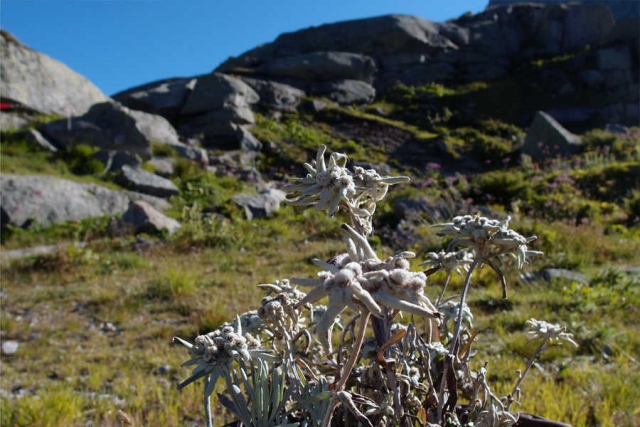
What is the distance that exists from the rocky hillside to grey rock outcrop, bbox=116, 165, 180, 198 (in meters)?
0.03

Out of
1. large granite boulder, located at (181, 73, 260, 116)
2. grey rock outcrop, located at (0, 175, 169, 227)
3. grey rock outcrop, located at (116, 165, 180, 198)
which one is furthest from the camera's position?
large granite boulder, located at (181, 73, 260, 116)

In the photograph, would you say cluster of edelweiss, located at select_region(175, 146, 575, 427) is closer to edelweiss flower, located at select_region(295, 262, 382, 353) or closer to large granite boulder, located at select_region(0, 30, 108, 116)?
edelweiss flower, located at select_region(295, 262, 382, 353)

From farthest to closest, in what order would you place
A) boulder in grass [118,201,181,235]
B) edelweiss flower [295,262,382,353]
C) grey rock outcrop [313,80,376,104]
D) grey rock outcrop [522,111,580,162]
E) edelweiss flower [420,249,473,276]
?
grey rock outcrop [313,80,376,104], grey rock outcrop [522,111,580,162], boulder in grass [118,201,181,235], edelweiss flower [420,249,473,276], edelweiss flower [295,262,382,353]

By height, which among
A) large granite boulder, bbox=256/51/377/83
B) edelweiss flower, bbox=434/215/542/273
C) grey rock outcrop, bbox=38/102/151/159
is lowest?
edelweiss flower, bbox=434/215/542/273

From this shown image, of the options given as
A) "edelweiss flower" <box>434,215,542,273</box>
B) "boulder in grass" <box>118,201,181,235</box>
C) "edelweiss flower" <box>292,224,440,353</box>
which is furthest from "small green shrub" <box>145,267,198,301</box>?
"edelweiss flower" <box>292,224,440,353</box>

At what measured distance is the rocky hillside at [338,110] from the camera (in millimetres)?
9125

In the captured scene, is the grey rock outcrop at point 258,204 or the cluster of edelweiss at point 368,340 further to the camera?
the grey rock outcrop at point 258,204

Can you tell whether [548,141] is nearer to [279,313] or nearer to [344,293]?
[279,313]

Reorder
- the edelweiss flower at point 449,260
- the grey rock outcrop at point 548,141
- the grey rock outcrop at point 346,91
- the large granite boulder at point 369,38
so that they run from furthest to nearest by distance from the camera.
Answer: the large granite boulder at point 369,38
the grey rock outcrop at point 346,91
the grey rock outcrop at point 548,141
the edelweiss flower at point 449,260

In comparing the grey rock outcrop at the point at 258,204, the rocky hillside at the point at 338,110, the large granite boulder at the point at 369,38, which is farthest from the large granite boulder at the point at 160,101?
the grey rock outcrop at the point at 258,204

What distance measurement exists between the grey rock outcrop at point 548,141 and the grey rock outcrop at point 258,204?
6.92 metres

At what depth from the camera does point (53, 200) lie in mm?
7578

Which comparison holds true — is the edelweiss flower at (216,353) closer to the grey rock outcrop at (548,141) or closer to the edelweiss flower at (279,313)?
the edelweiss flower at (279,313)

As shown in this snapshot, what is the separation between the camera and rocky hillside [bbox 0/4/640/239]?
9.12 metres
